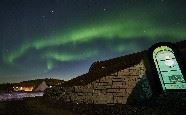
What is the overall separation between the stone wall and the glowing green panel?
7211 millimetres

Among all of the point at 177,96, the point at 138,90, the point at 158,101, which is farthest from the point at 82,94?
the point at 177,96

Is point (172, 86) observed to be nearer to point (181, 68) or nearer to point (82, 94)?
point (181, 68)

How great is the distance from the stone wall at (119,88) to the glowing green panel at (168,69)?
7211 mm

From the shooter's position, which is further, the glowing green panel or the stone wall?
the stone wall

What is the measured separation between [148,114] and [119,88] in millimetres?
7199

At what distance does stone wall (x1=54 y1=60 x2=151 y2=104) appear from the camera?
55.3 ft

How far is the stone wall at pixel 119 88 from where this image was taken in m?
16.8

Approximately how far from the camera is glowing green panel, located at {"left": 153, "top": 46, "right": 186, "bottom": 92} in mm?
9047

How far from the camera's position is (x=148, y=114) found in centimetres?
997

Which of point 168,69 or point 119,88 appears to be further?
point 119,88

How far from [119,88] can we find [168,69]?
26.8 ft

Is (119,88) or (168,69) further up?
(119,88)

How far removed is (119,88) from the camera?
17.2m

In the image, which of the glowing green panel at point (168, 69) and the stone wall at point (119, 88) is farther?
the stone wall at point (119, 88)
